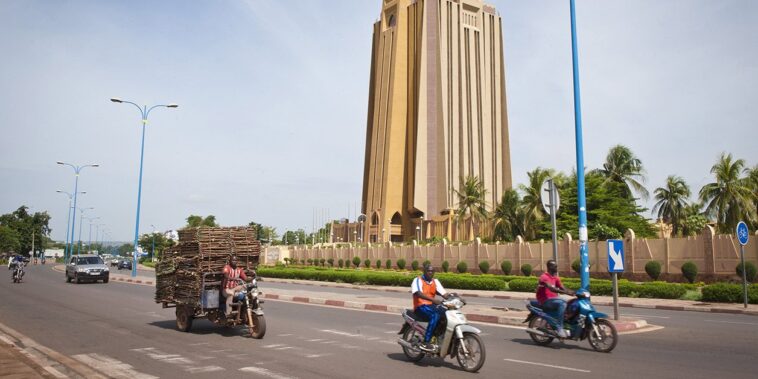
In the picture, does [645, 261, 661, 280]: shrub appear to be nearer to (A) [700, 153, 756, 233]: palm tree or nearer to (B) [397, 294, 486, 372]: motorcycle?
(A) [700, 153, 756, 233]: palm tree

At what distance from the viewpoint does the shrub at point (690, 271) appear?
2689cm

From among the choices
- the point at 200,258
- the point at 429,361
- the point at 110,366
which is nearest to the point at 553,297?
the point at 429,361

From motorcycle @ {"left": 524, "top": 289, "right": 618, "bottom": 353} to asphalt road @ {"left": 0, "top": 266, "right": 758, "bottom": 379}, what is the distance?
25cm

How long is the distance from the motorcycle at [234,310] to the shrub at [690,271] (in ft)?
76.7

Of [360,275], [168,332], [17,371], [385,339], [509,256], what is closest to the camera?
[17,371]

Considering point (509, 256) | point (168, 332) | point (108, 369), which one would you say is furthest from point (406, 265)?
point (108, 369)

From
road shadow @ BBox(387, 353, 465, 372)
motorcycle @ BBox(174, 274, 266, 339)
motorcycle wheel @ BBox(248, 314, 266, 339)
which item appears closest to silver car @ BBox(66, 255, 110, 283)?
motorcycle @ BBox(174, 274, 266, 339)

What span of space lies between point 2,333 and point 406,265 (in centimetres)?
4166

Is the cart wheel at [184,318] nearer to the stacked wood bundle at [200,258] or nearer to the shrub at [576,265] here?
the stacked wood bundle at [200,258]

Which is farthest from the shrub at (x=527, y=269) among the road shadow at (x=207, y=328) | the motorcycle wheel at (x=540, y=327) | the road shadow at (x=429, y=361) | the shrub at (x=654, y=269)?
the road shadow at (x=429, y=361)

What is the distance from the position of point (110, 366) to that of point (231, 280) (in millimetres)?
3265

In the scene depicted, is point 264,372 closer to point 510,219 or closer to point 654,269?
point 654,269

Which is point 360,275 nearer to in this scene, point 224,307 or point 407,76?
point 224,307

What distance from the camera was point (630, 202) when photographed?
4931 cm
